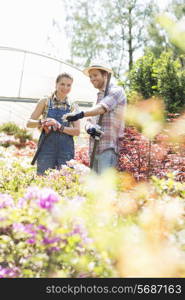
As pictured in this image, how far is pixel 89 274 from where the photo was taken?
146 centimetres

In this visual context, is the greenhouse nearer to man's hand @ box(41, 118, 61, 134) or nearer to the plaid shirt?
man's hand @ box(41, 118, 61, 134)

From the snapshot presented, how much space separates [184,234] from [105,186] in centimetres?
98

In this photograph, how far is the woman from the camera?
3.78m

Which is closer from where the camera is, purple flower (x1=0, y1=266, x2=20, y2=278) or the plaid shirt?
purple flower (x1=0, y1=266, x2=20, y2=278)

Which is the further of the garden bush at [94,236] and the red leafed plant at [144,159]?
the red leafed plant at [144,159]

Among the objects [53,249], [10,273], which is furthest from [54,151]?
[53,249]

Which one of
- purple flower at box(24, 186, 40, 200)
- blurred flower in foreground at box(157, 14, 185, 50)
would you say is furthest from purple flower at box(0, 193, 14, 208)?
blurred flower in foreground at box(157, 14, 185, 50)

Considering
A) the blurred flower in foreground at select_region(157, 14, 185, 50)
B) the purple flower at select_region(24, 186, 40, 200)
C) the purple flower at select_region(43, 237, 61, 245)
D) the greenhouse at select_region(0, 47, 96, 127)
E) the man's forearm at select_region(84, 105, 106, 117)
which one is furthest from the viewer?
the greenhouse at select_region(0, 47, 96, 127)

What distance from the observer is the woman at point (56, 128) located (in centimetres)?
378

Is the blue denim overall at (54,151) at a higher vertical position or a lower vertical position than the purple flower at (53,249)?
higher

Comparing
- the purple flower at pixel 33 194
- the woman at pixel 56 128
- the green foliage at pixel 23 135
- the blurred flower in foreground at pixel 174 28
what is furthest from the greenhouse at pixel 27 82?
the blurred flower in foreground at pixel 174 28

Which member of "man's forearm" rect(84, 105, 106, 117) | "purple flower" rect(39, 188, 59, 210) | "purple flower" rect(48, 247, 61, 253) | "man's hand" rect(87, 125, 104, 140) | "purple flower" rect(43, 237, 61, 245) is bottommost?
"purple flower" rect(48, 247, 61, 253)

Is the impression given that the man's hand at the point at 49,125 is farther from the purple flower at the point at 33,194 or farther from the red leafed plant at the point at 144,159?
the purple flower at the point at 33,194

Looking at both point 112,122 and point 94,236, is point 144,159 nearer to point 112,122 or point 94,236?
point 112,122
